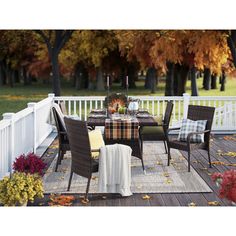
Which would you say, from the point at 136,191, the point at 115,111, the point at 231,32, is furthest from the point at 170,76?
the point at 136,191

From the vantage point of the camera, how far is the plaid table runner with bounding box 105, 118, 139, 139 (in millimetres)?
7184

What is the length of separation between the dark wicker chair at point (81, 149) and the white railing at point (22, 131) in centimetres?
74

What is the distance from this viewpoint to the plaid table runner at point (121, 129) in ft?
23.6

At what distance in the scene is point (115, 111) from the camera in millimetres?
8523

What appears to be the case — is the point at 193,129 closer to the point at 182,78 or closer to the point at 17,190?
the point at 17,190

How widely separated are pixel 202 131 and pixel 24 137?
242cm

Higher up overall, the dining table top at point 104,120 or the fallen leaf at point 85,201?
the dining table top at point 104,120

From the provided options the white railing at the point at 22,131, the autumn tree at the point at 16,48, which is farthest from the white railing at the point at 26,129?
the autumn tree at the point at 16,48

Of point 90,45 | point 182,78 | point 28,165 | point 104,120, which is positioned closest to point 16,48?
point 90,45

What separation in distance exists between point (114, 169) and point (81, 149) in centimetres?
42

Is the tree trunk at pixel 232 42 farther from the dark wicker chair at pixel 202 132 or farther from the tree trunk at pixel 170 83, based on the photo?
the tree trunk at pixel 170 83

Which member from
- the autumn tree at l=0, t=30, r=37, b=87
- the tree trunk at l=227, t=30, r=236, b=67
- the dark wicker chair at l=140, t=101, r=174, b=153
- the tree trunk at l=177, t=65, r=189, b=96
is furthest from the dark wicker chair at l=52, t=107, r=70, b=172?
the autumn tree at l=0, t=30, r=37, b=87

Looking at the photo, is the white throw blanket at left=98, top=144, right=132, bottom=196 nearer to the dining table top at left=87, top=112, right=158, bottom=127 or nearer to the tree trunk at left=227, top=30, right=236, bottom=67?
the dining table top at left=87, top=112, right=158, bottom=127
